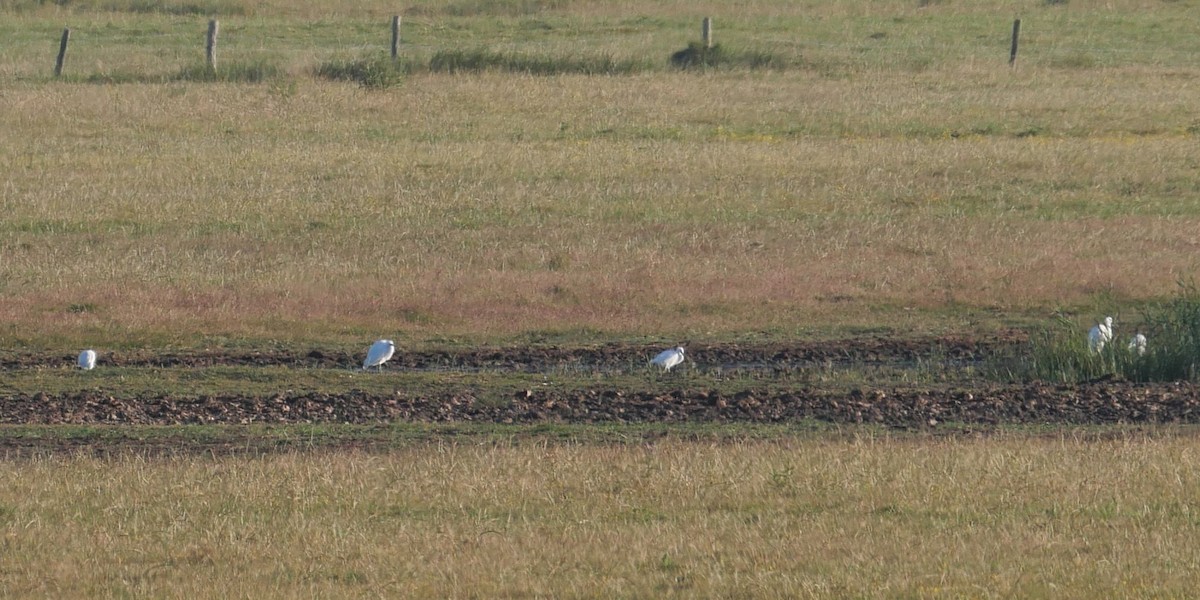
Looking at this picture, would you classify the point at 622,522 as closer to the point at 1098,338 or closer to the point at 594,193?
the point at 1098,338

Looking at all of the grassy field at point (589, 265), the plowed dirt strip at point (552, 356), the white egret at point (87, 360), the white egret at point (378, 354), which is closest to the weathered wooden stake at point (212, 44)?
the grassy field at point (589, 265)

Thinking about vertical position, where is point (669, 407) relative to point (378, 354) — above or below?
above

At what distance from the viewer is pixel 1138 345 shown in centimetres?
1216

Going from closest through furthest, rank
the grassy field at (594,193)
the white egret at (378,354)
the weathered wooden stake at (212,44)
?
1. the white egret at (378,354)
2. the grassy field at (594,193)
3. the weathered wooden stake at (212,44)

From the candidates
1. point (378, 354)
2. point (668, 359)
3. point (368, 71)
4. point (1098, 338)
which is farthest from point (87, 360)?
point (368, 71)

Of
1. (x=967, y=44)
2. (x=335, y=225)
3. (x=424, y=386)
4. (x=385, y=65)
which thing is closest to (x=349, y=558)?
(x=424, y=386)

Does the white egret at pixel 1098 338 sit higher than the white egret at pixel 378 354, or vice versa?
the white egret at pixel 1098 338

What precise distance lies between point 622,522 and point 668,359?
16.2ft

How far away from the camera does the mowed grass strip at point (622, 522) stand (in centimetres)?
638

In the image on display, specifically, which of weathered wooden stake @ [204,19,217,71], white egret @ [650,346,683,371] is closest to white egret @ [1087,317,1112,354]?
white egret @ [650,346,683,371]

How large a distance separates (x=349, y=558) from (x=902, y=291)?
9588 millimetres

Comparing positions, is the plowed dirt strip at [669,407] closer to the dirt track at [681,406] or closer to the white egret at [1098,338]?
the dirt track at [681,406]

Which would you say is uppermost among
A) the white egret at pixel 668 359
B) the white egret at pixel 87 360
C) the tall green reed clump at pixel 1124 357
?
the tall green reed clump at pixel 1124 357

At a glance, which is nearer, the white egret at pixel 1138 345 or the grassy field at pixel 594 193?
the white egret at pixel 1138 345
